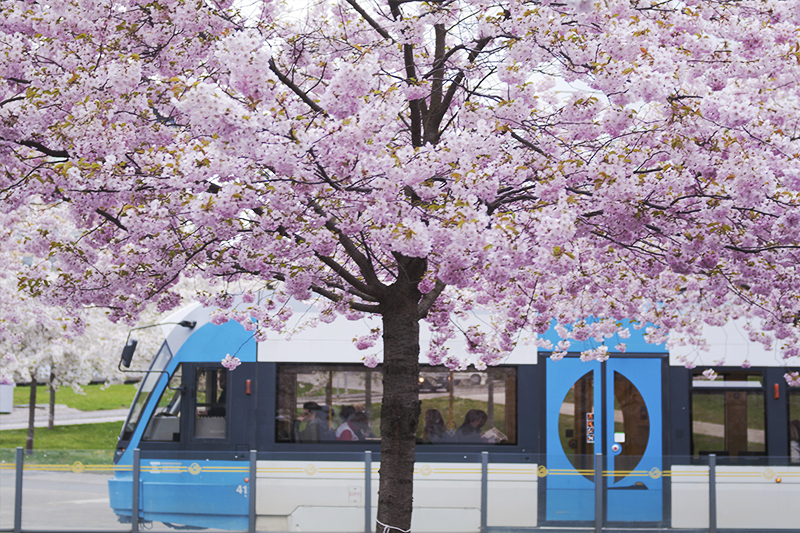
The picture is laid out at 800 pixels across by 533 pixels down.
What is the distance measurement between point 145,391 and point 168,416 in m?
0.48

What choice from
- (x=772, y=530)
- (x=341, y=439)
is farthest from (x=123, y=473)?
(x=772, y=530)

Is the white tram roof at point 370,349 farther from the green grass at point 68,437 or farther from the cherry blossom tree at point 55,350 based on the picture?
the green grass at point 68,437

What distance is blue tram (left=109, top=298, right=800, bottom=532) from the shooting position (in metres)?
11.0

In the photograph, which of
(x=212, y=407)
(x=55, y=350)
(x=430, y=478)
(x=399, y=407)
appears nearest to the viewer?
(x=399, y=407)

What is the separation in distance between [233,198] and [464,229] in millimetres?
1366

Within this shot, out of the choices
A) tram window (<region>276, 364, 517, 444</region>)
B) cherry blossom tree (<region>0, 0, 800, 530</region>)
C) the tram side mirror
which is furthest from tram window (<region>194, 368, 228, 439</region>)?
cherry blossom tree (<region>0, 0, 800, 530</region>)

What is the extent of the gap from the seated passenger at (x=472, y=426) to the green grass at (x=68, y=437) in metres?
15.9

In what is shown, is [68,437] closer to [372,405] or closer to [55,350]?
[55,350]

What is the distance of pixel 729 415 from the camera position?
11391 millimetres

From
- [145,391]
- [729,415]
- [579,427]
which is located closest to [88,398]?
[145,391]

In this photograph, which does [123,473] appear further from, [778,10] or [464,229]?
[778,10]

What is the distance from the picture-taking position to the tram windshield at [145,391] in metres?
11.4

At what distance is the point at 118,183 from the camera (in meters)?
5.90

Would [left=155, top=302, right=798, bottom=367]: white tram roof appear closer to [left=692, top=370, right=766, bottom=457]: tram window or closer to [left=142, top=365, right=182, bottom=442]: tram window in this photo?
[left=692, top=370, right=766, bottom=457]: tram window
